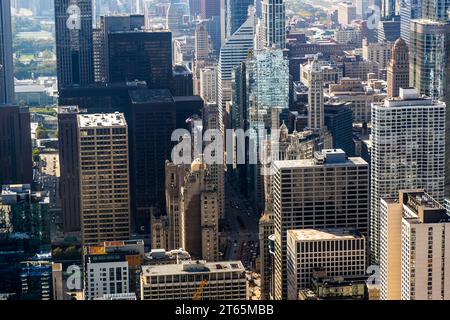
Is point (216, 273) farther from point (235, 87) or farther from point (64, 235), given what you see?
point (235, 87)

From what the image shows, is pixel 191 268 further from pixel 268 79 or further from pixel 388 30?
pixel 388 30

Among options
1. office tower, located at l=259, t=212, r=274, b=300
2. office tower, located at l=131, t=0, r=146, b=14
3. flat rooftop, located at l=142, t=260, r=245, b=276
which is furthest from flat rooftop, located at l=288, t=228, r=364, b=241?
office tower, located at l=131, t=0, r=146, b=14

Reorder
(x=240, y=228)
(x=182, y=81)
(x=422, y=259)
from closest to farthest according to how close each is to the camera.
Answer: (x=422, y=259) < (x=240, y=228) < (x=182, y=81)

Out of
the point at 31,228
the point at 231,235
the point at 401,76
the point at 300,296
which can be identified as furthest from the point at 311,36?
the point at 300,296

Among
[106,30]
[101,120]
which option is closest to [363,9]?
[106,30]

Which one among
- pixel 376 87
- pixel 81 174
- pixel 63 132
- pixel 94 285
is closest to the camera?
pixel 94 285

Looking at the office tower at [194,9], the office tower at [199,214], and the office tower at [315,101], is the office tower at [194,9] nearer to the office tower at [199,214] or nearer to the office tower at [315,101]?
the office tower at [315,101]

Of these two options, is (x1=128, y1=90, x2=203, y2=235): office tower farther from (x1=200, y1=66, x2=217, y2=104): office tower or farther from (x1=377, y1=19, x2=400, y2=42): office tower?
(x1=377, y1=19, x2=400, y2=42): office tower
